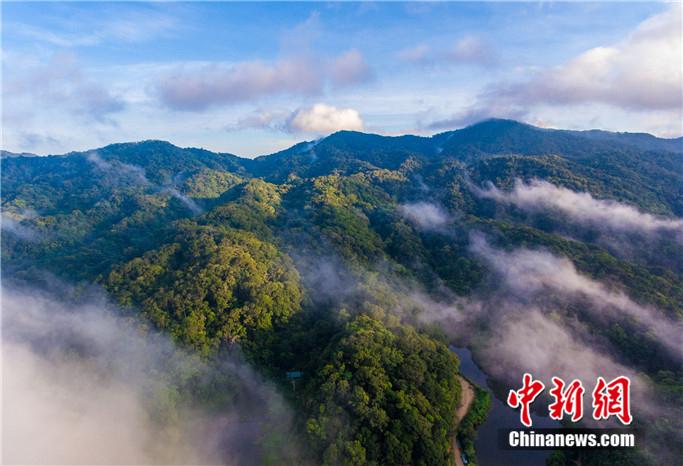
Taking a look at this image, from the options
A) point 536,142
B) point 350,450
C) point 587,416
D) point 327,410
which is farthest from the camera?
point 536,142

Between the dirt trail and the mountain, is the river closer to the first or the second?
the mountain

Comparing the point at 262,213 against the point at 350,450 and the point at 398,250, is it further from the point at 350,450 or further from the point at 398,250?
the point at 350,450

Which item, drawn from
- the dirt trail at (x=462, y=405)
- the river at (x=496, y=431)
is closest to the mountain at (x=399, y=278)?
the dirt trail at (x=462, y=405)

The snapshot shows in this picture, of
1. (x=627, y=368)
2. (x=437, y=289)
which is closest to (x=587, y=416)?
(x=627, y=368)

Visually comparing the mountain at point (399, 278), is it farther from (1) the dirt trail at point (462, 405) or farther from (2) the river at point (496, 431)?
(2) the river at point (496, 431)

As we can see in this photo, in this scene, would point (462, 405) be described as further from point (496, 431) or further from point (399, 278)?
point (399, 278)

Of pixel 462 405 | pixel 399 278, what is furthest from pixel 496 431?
pixel 399 278

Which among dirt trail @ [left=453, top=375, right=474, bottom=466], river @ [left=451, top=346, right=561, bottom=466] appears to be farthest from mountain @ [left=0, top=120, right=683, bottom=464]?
river @ [left=451, top=346, right=561, bottom=466]
